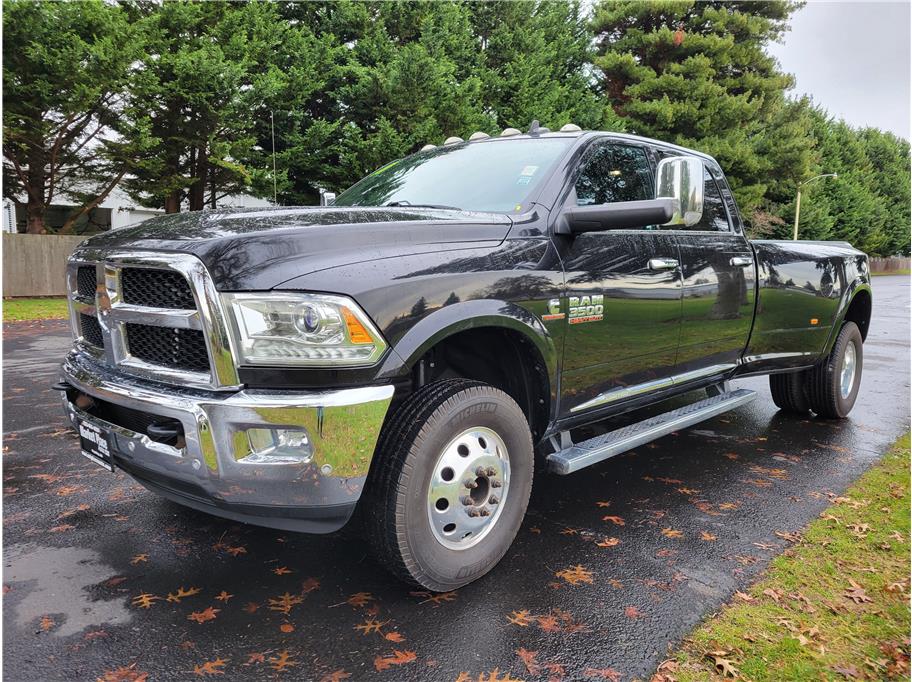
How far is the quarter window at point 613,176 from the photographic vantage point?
359 centimetres

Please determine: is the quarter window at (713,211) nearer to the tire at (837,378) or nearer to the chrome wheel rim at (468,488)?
the tire at (837,378)

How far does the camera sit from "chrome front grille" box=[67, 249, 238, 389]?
2.33 m

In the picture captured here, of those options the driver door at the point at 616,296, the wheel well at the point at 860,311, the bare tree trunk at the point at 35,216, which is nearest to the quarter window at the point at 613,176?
the driver door at the point at 616,296

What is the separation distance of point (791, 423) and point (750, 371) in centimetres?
134

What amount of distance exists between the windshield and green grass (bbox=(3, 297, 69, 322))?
12070 millimetres

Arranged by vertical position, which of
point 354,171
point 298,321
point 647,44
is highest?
point 647,44

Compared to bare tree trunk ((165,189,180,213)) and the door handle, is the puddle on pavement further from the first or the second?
bare tree trunk ((165,189,180,213))

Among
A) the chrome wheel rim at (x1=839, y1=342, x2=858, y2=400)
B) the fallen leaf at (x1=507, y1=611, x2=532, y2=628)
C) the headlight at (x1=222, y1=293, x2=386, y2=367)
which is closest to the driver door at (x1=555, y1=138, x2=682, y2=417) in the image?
the fallen leaf at (x1=507, y1=611, x2=532, y2=628)

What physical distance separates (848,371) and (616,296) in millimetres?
3737

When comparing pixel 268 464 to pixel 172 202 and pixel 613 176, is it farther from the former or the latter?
pixel 172 202

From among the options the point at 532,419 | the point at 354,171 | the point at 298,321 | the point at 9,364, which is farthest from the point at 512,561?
the point at 354,171

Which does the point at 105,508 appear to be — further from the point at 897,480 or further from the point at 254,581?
the point at 897,480

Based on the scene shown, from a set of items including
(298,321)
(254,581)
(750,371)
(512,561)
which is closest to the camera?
(298,321)

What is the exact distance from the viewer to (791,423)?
591cm
